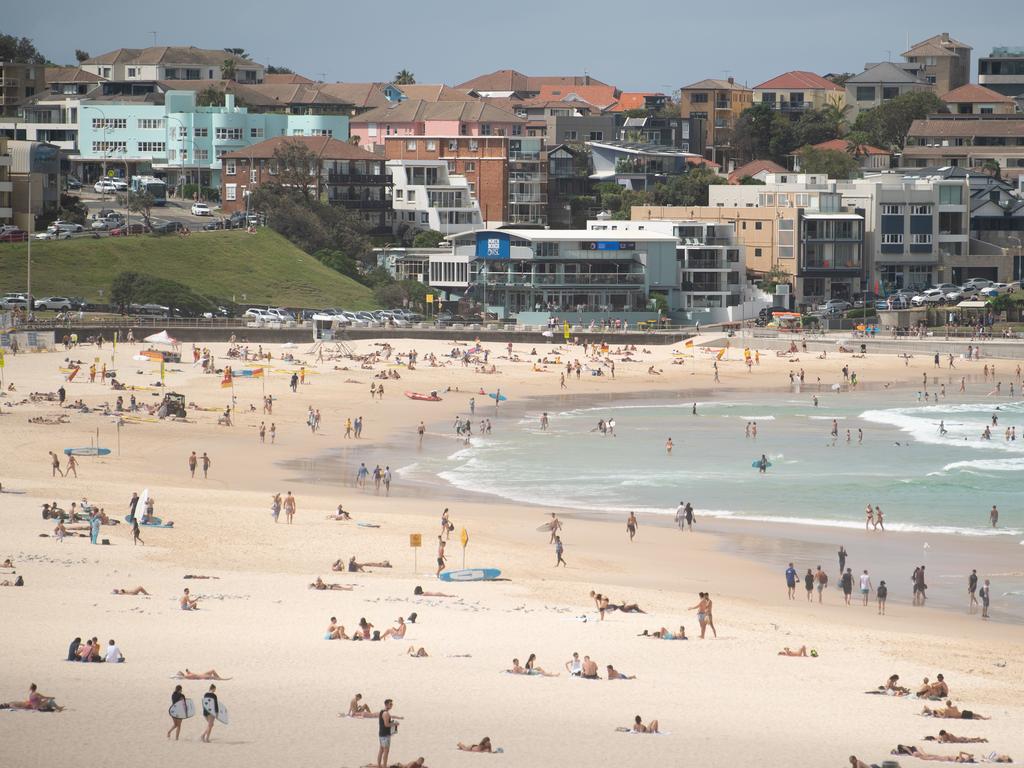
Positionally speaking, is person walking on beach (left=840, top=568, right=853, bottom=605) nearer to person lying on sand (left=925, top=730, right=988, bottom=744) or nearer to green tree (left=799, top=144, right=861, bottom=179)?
person lying on sand (left=925, top=730, right=988, bottom=744)

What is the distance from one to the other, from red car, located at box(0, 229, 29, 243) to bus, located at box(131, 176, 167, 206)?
13.5m

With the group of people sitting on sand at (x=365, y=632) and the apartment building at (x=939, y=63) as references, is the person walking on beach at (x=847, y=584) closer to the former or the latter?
the group of people sitting on sand at (x=365, y=632)

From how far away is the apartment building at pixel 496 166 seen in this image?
105688 mm

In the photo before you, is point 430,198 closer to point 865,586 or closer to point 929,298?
point 929,298

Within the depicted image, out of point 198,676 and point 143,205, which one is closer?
point 198,676

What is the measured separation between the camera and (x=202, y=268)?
80.2m

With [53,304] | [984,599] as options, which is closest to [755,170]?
[53,304]

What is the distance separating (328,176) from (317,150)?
69.5 inches

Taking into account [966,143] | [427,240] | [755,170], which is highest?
[966,143]

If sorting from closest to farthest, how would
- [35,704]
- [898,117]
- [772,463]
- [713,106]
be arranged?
[35,704], [772,463], [898,117], [713,106]

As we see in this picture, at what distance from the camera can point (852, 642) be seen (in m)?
A: 24.9

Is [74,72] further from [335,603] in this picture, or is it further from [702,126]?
[335,603]

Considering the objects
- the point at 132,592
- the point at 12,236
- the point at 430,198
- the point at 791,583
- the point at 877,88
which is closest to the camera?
the point at 132,592

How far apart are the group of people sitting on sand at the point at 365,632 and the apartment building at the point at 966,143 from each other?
97669 millimetres
